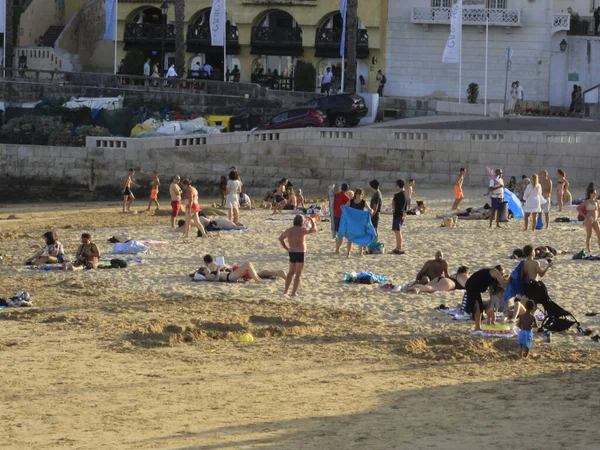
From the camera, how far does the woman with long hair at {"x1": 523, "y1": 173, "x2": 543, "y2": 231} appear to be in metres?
25.4

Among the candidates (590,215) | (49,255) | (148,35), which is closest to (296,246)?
(49,255)

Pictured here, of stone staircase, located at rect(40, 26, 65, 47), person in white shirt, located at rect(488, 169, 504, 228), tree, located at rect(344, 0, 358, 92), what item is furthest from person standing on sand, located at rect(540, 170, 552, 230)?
stone staircase, located at rect(40, 26, 65, 47)

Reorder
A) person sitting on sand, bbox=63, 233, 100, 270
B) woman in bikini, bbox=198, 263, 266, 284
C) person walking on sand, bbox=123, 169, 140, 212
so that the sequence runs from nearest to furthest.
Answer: woman in bikini, bbox=198, 263, 266, 284 < person sitting on sand, bbox=63, 233, 100, 270 < person walking on sand, bbox=123, 169, 140, 212

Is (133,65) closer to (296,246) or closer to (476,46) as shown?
(476,46)

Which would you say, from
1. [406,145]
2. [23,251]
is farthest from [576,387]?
[406,145]

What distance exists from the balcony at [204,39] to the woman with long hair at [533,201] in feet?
79.3

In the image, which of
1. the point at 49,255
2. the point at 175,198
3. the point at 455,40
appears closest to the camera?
the point at 49,255

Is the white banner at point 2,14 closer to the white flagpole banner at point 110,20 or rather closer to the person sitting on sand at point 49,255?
the white flagpole banner at point 110,20

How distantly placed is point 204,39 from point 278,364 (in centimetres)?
3435

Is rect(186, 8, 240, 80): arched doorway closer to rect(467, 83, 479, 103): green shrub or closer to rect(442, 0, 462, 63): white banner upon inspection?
rect(467, 83, 479, 103): green shrub

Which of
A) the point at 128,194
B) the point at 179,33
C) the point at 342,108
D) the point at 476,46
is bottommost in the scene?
the point at 128,194

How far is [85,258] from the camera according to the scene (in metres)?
22.0

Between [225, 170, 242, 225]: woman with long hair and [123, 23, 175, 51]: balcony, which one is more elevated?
[123, 23, 175, 51]: balcony

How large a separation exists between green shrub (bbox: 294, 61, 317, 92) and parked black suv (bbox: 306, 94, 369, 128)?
6300 millimetres
